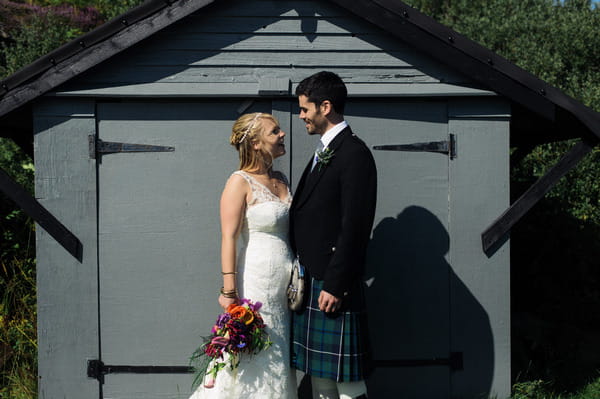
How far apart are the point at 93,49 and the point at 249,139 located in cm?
158

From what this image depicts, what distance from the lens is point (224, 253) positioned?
3.36m

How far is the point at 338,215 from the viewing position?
11.1 ft

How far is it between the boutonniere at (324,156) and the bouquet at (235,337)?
0.89 meters

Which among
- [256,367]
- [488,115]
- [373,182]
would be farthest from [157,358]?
[488,115]

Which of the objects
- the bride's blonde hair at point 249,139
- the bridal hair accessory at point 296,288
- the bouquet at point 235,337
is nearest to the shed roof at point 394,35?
the bride's blonde hair at point 249,139

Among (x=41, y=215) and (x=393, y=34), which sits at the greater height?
(x=393, y=34)

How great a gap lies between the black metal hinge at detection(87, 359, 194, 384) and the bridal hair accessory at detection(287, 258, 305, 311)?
141 cm

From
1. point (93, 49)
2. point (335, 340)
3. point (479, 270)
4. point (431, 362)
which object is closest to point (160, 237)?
point (93, 49)

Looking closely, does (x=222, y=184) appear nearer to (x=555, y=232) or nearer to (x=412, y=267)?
(x=412, y=267)

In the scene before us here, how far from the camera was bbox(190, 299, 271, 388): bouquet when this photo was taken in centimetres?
321

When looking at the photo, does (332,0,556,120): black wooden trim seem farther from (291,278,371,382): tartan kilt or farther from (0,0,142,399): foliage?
(0,0,142,399): foliage

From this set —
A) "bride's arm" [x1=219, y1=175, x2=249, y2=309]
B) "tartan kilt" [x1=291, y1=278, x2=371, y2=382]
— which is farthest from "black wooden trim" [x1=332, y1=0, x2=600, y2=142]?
"tartan kilt" [x1=291, y1=278, x2=371, y2=382]

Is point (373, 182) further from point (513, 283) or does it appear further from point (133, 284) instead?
point (513, 283)

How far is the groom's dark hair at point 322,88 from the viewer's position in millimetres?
3391
